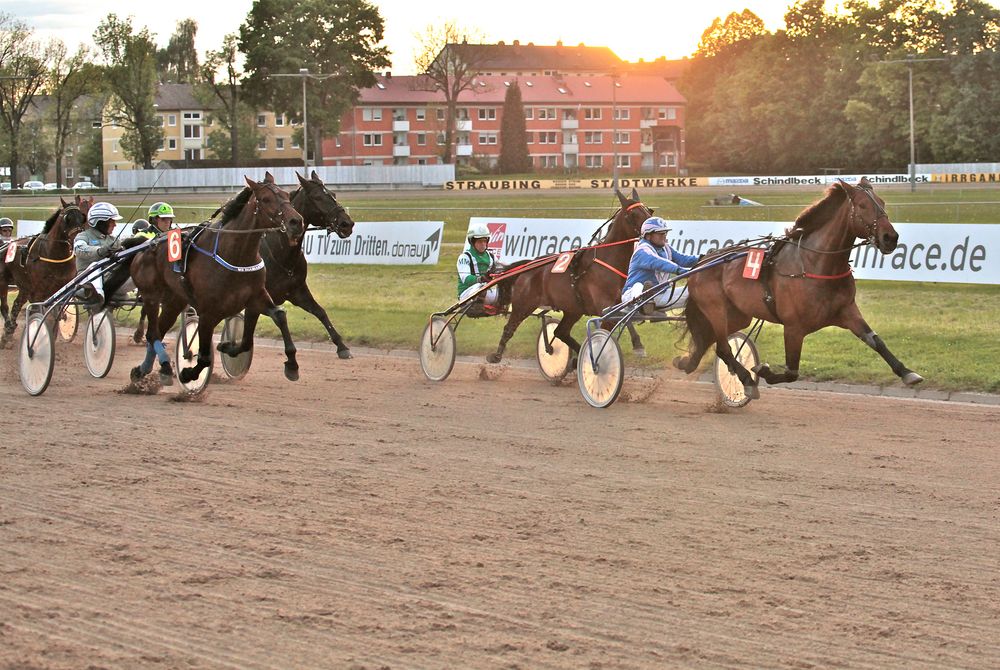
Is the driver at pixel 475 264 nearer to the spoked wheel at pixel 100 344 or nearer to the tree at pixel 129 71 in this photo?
the spoked wheel at pixel 100 344

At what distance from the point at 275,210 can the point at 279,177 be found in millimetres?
53799

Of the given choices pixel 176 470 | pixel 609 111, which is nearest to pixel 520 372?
pixel 176 470

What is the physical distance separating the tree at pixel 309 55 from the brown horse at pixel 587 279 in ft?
193

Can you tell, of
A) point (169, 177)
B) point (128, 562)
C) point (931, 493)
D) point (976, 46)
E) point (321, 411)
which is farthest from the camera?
point (976, 46)

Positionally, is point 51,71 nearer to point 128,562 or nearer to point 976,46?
point 976,46

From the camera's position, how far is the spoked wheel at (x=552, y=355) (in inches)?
499

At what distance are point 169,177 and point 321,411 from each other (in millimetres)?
56807

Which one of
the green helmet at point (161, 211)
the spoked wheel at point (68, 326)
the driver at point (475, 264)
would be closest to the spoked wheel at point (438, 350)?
the driver at point (475, 264)

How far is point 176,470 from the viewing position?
8.12 meters

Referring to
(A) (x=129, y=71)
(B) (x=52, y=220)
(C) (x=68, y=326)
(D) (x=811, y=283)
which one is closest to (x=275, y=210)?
(D) (x=811, y=283)

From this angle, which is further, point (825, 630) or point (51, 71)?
point (51, 71)

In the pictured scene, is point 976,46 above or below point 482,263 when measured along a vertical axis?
above

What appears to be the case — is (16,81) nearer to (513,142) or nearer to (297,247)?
(513,142)

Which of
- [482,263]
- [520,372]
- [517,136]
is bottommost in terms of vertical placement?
[520,372]
